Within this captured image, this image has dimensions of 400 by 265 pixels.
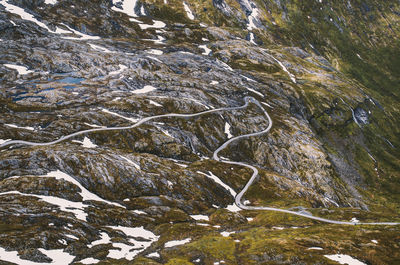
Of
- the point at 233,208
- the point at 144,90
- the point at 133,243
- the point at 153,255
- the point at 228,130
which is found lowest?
the point at 233,208

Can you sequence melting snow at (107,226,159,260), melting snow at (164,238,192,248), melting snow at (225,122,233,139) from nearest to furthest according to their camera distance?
melting snow at (107,226,159,260) < melting snow at (164,238,192,248) < melting snow at (225,122,233,139)

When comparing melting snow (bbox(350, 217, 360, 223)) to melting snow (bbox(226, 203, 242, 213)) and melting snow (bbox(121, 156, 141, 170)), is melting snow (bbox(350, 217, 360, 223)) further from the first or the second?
melting snow (bbox(121, 156, 141, 170))

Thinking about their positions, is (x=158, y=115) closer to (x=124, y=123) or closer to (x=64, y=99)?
(x=124, y=123)

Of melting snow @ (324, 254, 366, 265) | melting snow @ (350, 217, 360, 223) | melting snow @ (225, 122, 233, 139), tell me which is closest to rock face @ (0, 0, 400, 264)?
melting snow @ (225, 122, 233, 139)

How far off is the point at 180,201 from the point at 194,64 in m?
125

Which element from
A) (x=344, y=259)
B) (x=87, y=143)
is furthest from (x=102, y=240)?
(x=87, y=143)

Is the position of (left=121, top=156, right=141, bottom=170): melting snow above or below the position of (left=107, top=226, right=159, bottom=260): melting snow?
above

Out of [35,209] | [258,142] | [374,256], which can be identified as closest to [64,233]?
[35,209]

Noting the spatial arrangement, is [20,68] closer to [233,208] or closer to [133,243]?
[233,208]

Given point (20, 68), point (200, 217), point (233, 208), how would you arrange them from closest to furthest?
point (200, 217) → point (233, 208) → point (20, 68)

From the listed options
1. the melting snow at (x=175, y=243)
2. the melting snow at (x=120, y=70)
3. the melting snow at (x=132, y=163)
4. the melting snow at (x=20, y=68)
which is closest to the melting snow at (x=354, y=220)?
the melting snow at (x=175, y=243)

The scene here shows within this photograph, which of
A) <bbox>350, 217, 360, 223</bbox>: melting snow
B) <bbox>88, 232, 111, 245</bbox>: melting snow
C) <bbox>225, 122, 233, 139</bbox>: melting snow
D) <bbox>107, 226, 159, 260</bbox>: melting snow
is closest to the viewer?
<bbox>107, 226, 159, 260</bbox>: melting snow

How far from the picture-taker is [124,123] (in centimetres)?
11419

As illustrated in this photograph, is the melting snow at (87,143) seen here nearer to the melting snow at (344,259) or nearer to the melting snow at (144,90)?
the melting snow at (144,90)
